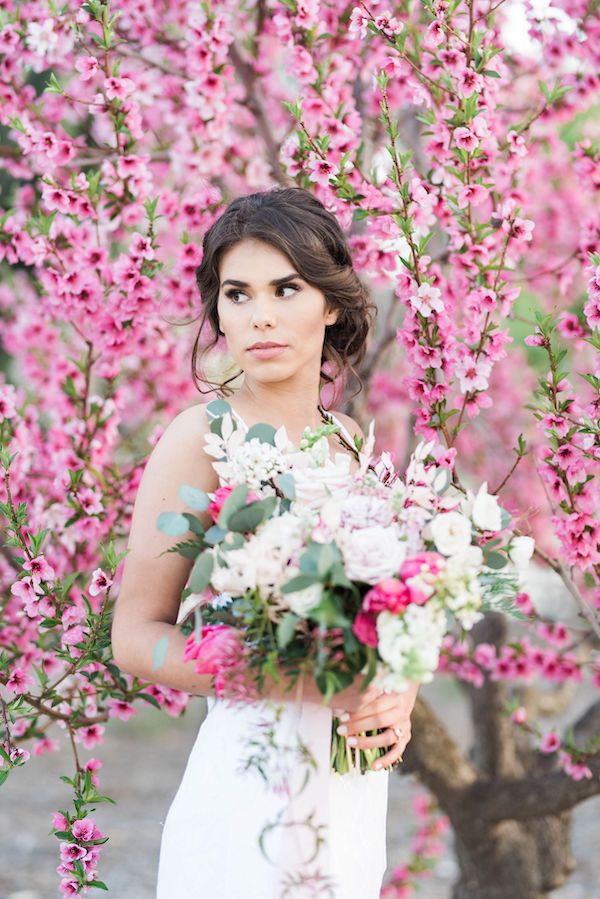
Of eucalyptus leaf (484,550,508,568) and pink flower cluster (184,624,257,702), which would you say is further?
eucalyptus leaf (484,550,508,568)

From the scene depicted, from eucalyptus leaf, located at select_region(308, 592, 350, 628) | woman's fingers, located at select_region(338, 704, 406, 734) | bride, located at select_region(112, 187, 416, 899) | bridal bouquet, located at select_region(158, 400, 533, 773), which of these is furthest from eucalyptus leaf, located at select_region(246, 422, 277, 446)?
woman's fingers, located at select_region(338, 704, 406, 734)

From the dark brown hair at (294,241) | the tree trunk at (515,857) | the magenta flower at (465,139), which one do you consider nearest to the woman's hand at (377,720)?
the dark brown hair at (294,241)

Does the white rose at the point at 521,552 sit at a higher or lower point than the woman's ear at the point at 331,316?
lower

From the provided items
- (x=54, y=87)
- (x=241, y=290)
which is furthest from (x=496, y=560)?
(x=54, y=87)

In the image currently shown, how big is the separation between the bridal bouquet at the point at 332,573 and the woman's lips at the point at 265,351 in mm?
355

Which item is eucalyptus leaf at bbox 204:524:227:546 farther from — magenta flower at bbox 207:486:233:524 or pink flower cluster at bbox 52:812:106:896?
pink flower cluster at bbox 52:812:106:896

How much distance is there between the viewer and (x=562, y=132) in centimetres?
478

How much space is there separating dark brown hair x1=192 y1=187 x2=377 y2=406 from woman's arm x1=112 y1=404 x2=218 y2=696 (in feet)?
1.02

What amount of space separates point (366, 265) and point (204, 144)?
724 millimetres

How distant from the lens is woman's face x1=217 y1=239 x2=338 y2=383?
6.84 ft

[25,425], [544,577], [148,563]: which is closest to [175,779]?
[544,577]

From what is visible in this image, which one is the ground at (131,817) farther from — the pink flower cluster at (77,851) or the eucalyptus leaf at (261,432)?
the eucalyptus leaf at (261,432)

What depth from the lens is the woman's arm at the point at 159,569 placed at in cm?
186

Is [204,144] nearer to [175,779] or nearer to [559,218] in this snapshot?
[559,218]
